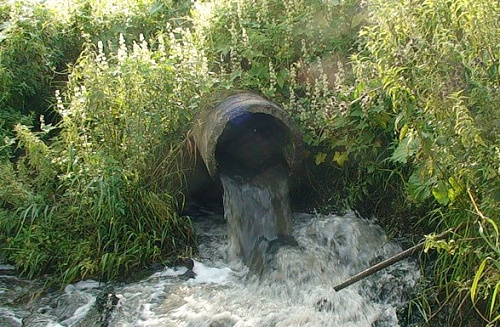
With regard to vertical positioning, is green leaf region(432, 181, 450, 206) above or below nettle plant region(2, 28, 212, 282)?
below

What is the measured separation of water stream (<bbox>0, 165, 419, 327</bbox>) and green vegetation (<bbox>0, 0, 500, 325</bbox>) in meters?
0.20

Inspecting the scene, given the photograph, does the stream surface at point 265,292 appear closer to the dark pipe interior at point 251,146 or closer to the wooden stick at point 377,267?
the wooden stick at point 377,267

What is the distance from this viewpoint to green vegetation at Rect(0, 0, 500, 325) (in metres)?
3.39

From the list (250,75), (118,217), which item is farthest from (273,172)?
(118,217)

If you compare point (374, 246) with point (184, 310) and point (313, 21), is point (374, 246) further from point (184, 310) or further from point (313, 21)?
point (313, 21)

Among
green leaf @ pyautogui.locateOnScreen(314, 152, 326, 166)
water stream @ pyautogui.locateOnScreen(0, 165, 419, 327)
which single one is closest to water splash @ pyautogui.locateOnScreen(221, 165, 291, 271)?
water stream @ pyautogui.locateOnScreen(0, 165, 419, 327)

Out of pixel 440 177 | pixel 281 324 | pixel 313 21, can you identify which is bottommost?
pixel 281 324

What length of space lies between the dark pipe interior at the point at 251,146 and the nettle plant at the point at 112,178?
0.38 m

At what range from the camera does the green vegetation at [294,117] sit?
11.1ft

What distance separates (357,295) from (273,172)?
4.48 feet

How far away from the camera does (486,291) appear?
3.23m

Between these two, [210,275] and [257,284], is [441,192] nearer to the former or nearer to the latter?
[257,284]

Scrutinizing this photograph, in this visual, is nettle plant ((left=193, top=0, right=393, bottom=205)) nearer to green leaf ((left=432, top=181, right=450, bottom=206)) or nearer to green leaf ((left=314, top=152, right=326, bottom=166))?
green leaf ((left=314, top=152, right=326, bottom=166))

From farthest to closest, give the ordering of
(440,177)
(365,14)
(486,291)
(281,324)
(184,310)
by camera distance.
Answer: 1. (365,14)
2. (184,310)
3. (281,324)
4. (440,177)
5. (486,291)
